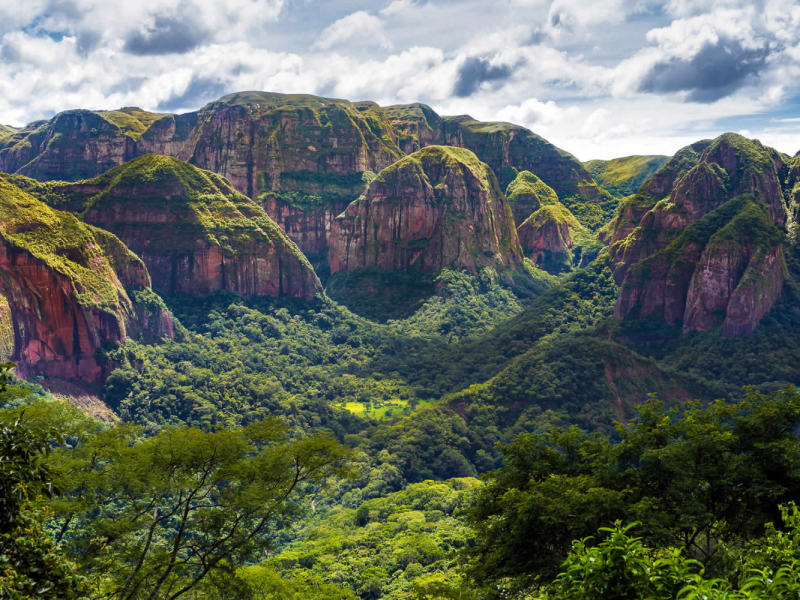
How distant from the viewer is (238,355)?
327 ft

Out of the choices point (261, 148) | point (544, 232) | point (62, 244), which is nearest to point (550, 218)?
point (544, 232)

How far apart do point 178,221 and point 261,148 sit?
63.3 metres

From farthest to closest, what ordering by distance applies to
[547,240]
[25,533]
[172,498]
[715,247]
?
1. [547,240]
2. [715,247]
3. [172,498]
4. [25,533]

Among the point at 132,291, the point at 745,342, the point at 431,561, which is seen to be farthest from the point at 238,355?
the point at 745,342

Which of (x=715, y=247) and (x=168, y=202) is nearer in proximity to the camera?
(x=715, y=247)

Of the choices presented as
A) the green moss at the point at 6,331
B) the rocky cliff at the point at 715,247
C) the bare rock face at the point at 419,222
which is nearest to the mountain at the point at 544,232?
the bare rock face at the point at 419,222

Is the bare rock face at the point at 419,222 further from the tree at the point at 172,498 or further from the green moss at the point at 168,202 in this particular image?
the tree at the point at 172,498

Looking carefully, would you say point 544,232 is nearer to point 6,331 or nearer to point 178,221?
point 178,221

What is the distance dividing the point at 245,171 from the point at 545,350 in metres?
110

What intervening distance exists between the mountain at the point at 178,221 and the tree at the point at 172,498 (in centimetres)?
8975

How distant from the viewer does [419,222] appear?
142125 millimetres

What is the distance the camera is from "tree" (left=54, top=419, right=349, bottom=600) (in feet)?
64.0

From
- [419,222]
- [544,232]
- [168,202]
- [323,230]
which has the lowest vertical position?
[544,232]

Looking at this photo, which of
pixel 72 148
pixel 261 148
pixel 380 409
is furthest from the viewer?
pixel 72 148
